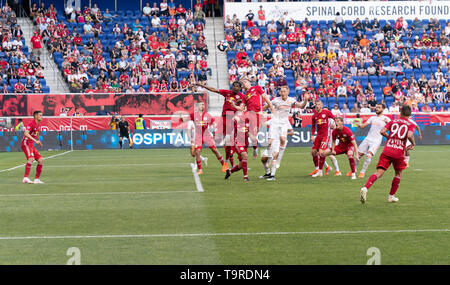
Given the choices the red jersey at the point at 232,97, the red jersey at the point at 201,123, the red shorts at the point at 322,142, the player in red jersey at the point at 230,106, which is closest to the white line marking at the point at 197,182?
the player in red jersey at the point at 230,106

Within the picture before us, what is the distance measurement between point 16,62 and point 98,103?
6537 mm

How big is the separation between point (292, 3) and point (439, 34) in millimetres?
10380

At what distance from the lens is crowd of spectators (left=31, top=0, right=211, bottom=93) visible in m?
39.2

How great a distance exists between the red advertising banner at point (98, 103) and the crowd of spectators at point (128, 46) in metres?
1.08

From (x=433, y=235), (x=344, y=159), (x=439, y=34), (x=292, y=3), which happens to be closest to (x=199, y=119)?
(x=344, y=159)

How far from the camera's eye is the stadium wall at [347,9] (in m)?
46.4

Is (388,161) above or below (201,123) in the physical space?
below

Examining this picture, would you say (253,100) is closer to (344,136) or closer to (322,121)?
(322,121)

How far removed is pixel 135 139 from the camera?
35688mm

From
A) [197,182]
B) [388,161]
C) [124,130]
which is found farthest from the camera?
[124,130]

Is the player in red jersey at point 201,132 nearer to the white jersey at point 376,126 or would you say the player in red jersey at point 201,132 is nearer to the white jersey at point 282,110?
the white jersey at point 282,110

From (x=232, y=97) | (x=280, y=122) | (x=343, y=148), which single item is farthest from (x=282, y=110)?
(x=343, y=148)
